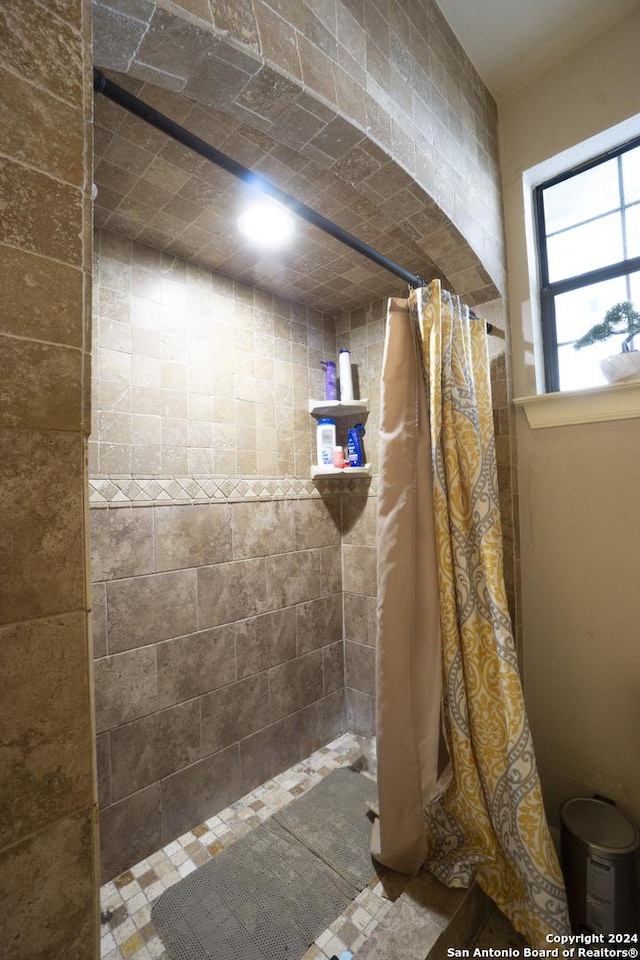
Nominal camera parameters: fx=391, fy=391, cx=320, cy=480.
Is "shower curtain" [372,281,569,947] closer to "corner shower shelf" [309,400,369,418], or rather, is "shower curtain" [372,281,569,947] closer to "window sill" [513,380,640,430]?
"window sill" [513,380,640,430]

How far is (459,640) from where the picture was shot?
3.84 ft

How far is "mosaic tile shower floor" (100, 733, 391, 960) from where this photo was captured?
1097 mm

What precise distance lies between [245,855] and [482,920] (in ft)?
2.51

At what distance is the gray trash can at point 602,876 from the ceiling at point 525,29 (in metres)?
2.64

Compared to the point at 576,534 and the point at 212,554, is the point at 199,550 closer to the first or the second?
the point at 212,554

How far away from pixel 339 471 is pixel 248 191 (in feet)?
3.82

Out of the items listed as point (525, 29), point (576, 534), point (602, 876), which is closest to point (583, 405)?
point (576, 534)

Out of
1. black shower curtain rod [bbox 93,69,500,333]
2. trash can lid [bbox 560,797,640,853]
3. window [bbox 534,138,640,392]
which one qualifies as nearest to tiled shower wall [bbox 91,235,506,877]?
window [bbox 534,138,640,392]

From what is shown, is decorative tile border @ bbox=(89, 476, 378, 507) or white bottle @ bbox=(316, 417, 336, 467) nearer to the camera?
decorative tile border @ bbox=(89, 476, 378, 507)

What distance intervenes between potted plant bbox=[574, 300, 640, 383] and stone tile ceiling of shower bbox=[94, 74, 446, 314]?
0.69 metres

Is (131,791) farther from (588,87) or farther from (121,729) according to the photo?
(588,87)

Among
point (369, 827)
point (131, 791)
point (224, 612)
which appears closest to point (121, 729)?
point (131, 791)

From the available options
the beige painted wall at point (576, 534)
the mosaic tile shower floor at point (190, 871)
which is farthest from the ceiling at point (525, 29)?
the mosaic tile shower floor at point (190, 871)

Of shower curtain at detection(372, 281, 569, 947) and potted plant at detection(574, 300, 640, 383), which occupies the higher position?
potted plant at detection(574, 300, 640, 383)
